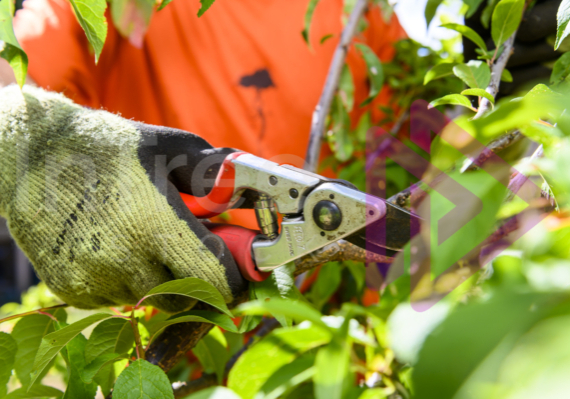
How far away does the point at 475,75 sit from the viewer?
592 millimetres

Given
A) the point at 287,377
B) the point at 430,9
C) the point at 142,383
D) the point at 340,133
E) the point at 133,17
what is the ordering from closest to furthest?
the point at 287,377 → the point at 142,383 → the point at 430,9 → the point at 133,17 → the point at 340,133

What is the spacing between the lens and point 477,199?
222 mm

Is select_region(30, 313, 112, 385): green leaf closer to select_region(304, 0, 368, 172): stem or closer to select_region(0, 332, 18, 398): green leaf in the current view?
select_region(0, 332, 18, 398): green leaf

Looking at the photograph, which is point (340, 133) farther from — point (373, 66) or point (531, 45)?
point (531, 45)

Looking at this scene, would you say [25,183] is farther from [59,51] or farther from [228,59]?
[228,59]

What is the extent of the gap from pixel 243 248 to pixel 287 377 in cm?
27

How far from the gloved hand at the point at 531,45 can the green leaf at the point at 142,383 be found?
806 mm

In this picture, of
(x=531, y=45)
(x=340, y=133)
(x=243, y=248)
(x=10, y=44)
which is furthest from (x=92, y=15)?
(x=531, y=45)

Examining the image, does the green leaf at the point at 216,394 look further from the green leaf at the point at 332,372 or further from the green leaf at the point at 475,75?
the green leaf at the point at 475,75

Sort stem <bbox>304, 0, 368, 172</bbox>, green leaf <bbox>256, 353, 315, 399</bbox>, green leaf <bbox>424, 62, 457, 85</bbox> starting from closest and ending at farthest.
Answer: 1. green leaf <bbox>256, 353, 315, 399</bbox>
2. green leaf <bbox>424, 62, 457, 85</bbox>
3. stem <bbox>304, 0, 368, 172</bbox>

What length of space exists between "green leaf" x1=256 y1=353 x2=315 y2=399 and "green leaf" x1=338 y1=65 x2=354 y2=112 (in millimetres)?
792

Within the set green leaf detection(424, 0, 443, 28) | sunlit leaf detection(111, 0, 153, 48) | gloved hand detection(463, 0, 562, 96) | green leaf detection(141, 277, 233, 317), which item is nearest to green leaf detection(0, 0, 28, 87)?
sunlit leaf detection(111, 0, 153, 48)

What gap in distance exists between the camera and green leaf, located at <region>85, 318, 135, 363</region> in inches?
21.4

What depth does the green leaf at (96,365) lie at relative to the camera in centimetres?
49
